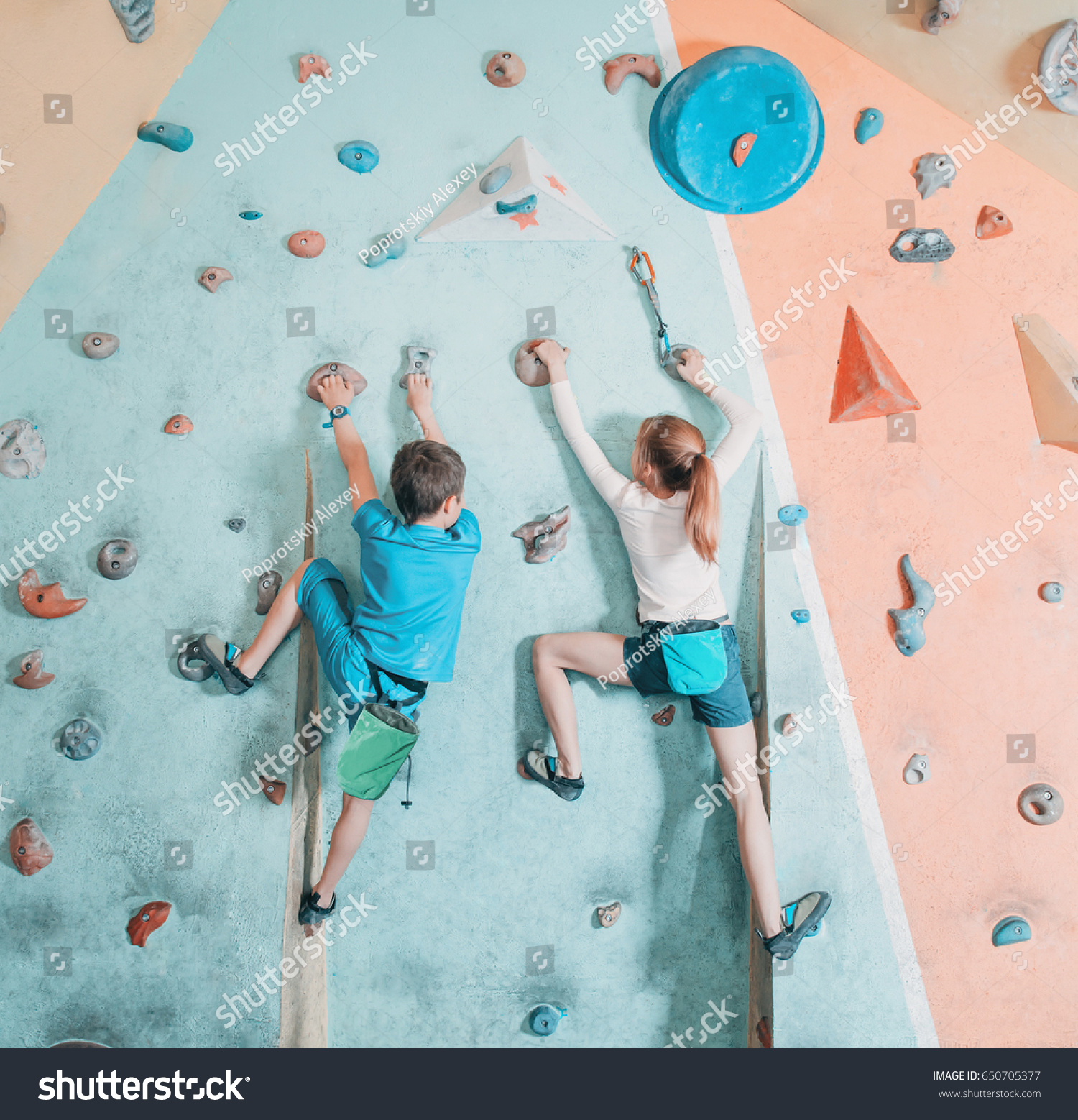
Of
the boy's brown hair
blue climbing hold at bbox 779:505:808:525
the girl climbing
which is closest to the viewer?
the boy's brown hair

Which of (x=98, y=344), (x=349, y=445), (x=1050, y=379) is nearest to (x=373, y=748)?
(x=349, y=445)

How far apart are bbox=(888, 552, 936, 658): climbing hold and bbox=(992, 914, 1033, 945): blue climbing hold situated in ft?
3.23

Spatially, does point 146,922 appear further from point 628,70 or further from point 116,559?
point 628,70

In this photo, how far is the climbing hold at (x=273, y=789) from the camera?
2.47 metres

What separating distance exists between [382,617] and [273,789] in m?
0.74

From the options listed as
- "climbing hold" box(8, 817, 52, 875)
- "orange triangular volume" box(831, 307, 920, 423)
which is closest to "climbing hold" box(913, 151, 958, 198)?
"orange triangular volume" box(831, 307, 920, 423)

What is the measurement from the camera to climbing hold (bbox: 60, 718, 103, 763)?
8.00ft

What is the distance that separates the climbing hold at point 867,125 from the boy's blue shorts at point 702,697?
1.78 meters

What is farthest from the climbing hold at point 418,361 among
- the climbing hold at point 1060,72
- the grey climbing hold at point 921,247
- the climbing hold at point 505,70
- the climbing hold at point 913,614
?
A: the climbing hold at point 1060,72

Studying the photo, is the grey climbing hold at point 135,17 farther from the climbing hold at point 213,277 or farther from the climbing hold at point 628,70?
the climbing hold at point 628,70

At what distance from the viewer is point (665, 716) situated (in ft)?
8.38

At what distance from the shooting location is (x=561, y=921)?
8.34 ft

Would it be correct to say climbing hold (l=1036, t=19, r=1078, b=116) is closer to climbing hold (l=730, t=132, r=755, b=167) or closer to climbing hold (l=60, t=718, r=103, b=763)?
climbing hold (l=730, t=132, r=755, b=167)

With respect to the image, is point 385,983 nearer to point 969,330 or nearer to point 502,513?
point 502,513
